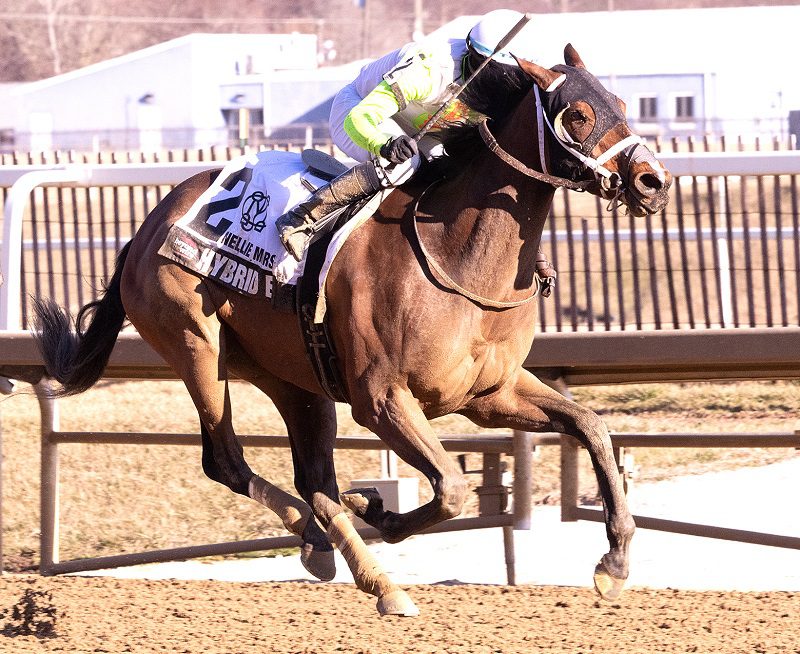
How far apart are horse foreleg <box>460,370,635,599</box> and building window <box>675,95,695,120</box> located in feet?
105

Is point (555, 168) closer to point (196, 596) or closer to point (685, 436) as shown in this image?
point (685, 436)

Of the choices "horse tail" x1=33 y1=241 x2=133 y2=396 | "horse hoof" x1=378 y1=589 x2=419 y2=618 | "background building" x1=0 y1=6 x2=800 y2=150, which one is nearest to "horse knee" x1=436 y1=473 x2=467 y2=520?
"horse hoof" x1=378 y1=589 x2=419 y2=618

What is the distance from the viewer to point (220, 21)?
8556cm

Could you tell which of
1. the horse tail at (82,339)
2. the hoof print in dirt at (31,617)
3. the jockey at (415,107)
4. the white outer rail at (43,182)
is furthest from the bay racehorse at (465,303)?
the white outer rail at (43,182)

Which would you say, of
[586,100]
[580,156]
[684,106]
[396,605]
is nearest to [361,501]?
[396,605]

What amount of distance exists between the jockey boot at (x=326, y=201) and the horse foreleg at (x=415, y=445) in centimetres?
63

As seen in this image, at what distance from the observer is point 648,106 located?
117 ft

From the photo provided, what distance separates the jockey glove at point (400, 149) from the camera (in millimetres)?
4648

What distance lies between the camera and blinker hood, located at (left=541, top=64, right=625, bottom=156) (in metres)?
4.29

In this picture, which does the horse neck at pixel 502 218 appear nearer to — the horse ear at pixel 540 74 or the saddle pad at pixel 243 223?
the horse ear at pixel 540 74

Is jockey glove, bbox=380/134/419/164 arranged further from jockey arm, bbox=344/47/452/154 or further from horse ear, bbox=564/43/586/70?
horse ear, bbox=564/43/586/70

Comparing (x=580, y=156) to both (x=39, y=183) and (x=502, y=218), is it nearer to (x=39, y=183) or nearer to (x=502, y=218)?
(x=502, y=218)

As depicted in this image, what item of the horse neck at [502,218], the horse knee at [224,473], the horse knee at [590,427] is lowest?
the horse knee at [224,473]

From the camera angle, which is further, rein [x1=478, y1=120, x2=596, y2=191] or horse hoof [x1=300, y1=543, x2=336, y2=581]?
horse hoof [x1=300, y1=543, x2=336, y2=581]
